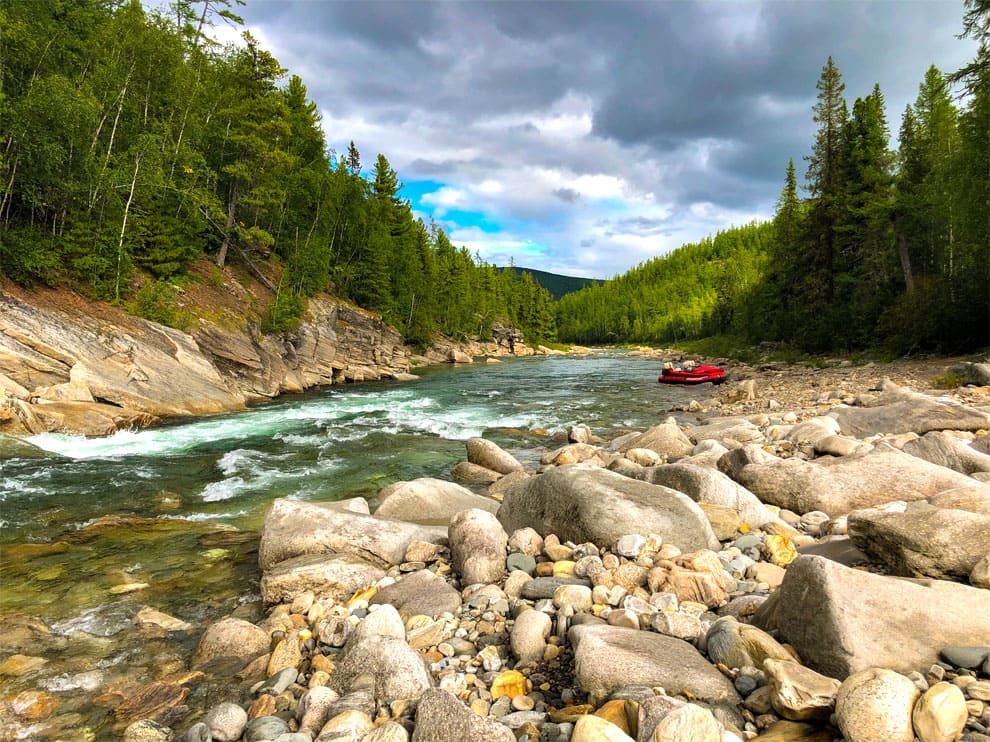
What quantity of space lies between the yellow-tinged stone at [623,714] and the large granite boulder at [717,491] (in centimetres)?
427

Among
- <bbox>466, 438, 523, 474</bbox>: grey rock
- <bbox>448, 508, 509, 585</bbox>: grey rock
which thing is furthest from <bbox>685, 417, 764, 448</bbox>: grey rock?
<bbox>448, 508, 509, 585</bbox>: grey rock

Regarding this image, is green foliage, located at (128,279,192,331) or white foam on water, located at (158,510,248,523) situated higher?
green foliage, located at (128,279,192,331)

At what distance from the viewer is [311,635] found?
4730mm

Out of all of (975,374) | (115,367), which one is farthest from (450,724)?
(975,374)

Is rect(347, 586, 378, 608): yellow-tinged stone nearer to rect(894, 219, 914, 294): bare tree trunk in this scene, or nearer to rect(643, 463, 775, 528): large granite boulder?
rect(643, 463, 775, 528): large granite boulder

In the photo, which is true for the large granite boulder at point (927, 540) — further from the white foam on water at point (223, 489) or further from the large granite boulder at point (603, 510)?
the white foam on water at point (223, 489)

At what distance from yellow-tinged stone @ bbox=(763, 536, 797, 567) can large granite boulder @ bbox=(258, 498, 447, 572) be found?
4.07 meters

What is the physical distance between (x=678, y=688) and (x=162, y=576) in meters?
6.52

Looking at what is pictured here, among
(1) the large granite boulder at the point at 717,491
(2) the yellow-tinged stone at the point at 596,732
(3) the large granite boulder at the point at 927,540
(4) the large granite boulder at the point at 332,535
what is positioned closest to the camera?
(2) the yellow-tinged stone at the point at 596,732

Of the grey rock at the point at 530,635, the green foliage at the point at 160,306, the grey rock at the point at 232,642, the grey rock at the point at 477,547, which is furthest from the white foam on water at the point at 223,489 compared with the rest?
the green foliage at the point at 160,306

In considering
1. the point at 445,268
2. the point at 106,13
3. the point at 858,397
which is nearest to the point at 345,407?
the point at 858,397

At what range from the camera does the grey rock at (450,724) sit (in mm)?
2873

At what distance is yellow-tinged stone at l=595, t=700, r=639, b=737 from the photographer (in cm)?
279

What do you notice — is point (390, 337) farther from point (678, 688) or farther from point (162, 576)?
point (678, 688)
